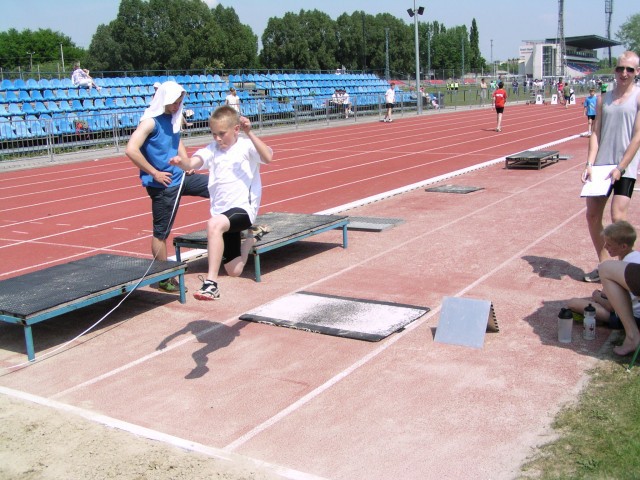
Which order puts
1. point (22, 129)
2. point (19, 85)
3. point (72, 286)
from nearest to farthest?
point (72, 286)
point (22, 129)
point (19, 85)

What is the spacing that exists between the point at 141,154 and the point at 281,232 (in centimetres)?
204

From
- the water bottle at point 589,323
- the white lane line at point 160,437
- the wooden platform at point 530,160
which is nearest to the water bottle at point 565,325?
the water bottle at point 589,323

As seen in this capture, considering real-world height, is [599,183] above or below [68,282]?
above

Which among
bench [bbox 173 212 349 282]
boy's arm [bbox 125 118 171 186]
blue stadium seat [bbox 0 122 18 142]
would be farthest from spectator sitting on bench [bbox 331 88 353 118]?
boy's arm [bbox 125 118 171 186]

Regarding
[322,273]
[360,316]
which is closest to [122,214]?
[322,273]

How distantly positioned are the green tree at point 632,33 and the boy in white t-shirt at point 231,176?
466ft

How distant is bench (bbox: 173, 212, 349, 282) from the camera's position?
775 centimetres

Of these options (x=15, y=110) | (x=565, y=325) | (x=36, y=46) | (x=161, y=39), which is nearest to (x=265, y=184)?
(x=565, y=325)

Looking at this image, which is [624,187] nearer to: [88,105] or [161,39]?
[88,105]

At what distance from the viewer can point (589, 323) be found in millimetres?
5602

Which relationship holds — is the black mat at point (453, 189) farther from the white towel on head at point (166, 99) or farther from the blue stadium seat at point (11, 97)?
the blue stadium seat at point (11, 97)

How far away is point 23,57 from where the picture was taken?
112750 mm

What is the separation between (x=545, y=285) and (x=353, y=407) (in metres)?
3.29

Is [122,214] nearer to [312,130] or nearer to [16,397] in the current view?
[16,397]
